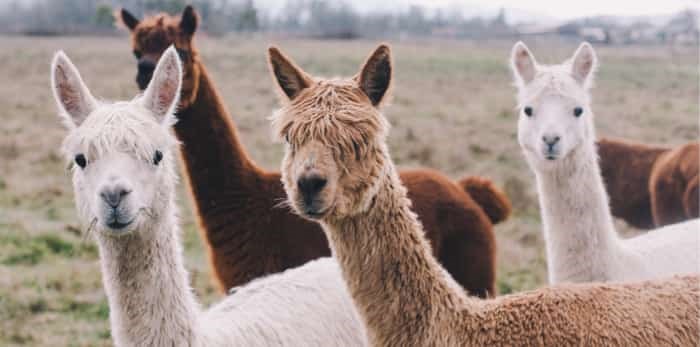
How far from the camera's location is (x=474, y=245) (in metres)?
4.80

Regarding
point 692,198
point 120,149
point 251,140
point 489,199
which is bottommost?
point 251,140

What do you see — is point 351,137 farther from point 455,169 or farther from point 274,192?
point 455,169

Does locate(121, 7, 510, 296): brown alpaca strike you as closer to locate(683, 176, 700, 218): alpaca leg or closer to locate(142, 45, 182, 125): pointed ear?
locate(142, 45, 182, 125): pointed ear

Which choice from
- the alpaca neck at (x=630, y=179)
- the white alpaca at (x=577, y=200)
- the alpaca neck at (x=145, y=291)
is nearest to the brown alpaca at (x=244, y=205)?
the white alpaca at (x=577, y=200)

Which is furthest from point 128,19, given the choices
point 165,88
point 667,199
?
point 667,199

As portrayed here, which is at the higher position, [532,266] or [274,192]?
[274,192]

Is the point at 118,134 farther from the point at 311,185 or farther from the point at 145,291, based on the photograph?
the point at 311,185

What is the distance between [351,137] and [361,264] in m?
0.45

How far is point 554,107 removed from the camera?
457 cm

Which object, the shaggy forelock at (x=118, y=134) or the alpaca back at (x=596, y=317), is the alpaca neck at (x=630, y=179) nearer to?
the alpaca back at (x=596, y=317)

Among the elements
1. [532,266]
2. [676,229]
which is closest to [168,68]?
[676,229]

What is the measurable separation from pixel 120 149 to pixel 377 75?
104 centimetres

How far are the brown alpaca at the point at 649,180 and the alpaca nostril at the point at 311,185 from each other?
5720mm

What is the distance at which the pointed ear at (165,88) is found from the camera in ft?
10.6
